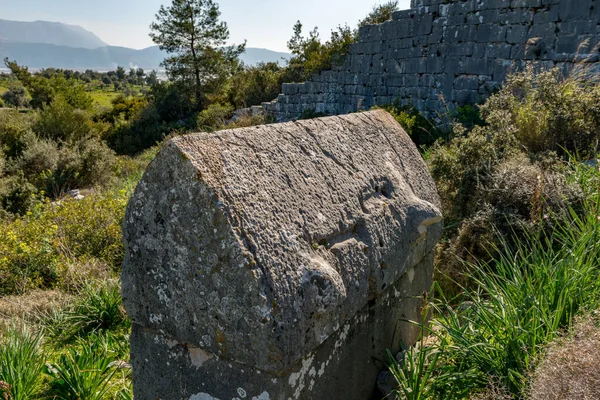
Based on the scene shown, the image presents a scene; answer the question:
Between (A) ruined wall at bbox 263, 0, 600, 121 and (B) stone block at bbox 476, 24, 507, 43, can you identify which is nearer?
(A) ruined wall at bbox 263, 0, 600, 121

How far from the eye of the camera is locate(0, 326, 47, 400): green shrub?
2.47 m

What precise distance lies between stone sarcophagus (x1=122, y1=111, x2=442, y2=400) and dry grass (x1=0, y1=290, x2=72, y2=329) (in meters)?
2.51

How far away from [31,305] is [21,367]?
1.72m

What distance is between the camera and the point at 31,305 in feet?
13.5

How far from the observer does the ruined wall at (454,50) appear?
7.85 metres

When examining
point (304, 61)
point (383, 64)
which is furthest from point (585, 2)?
point (304, 61)

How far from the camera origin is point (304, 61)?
17.5 m

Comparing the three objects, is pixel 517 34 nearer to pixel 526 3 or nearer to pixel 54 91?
pixel 526 3

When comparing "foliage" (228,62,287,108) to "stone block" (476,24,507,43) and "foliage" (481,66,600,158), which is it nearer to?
"stone block" (476,24,507,43)

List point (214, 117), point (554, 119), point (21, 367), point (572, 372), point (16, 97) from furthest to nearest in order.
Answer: point (16, 97) → point (214, 117) → point (554, 119) → point (21, 367) → point (572, 372)

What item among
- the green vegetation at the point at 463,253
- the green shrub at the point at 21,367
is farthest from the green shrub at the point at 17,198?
the green shrub at the point at 21,367

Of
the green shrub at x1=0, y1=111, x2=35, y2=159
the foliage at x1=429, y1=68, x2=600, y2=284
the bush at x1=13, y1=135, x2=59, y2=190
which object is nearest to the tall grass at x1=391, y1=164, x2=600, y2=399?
the foliage at x1=429, y1=68, x2=600, y2=284

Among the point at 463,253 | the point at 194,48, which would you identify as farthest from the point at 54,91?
the point at 463,253

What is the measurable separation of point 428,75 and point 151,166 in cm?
993
